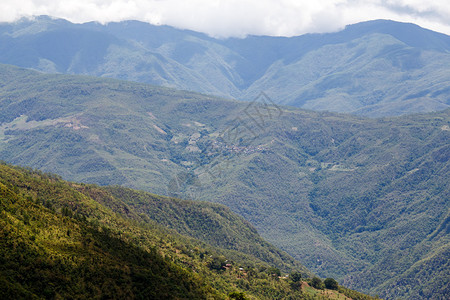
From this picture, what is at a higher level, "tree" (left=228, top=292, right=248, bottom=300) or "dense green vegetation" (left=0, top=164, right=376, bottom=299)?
"dense green vegetation" (left=0, top=164, right=376, bottom=299)

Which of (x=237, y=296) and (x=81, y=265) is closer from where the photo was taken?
(x=81, y=265)

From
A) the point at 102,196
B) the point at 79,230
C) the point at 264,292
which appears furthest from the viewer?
the point at 102,196

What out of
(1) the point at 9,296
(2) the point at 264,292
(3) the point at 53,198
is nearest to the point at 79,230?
(1) the point at 9,296

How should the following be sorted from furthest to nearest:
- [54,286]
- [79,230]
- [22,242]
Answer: [79,230]
[22,242]
[54,286]

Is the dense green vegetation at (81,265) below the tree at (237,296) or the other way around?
the other way around

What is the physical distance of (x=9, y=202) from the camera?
88.2 meters

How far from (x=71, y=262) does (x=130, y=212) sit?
104472 mm

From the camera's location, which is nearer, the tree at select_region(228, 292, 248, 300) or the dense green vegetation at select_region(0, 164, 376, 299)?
the dense green vegetation at select_region(0, 164, 376, 299)

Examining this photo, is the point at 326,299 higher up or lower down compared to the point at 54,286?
lower down

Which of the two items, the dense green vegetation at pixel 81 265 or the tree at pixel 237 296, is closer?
the dense green vegetation at pixel 81 265

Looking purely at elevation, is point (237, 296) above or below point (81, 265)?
below

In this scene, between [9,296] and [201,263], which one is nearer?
[9,296]

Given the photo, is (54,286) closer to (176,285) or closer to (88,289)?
(88,289)

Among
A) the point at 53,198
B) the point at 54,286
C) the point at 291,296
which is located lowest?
the point at 291,296
